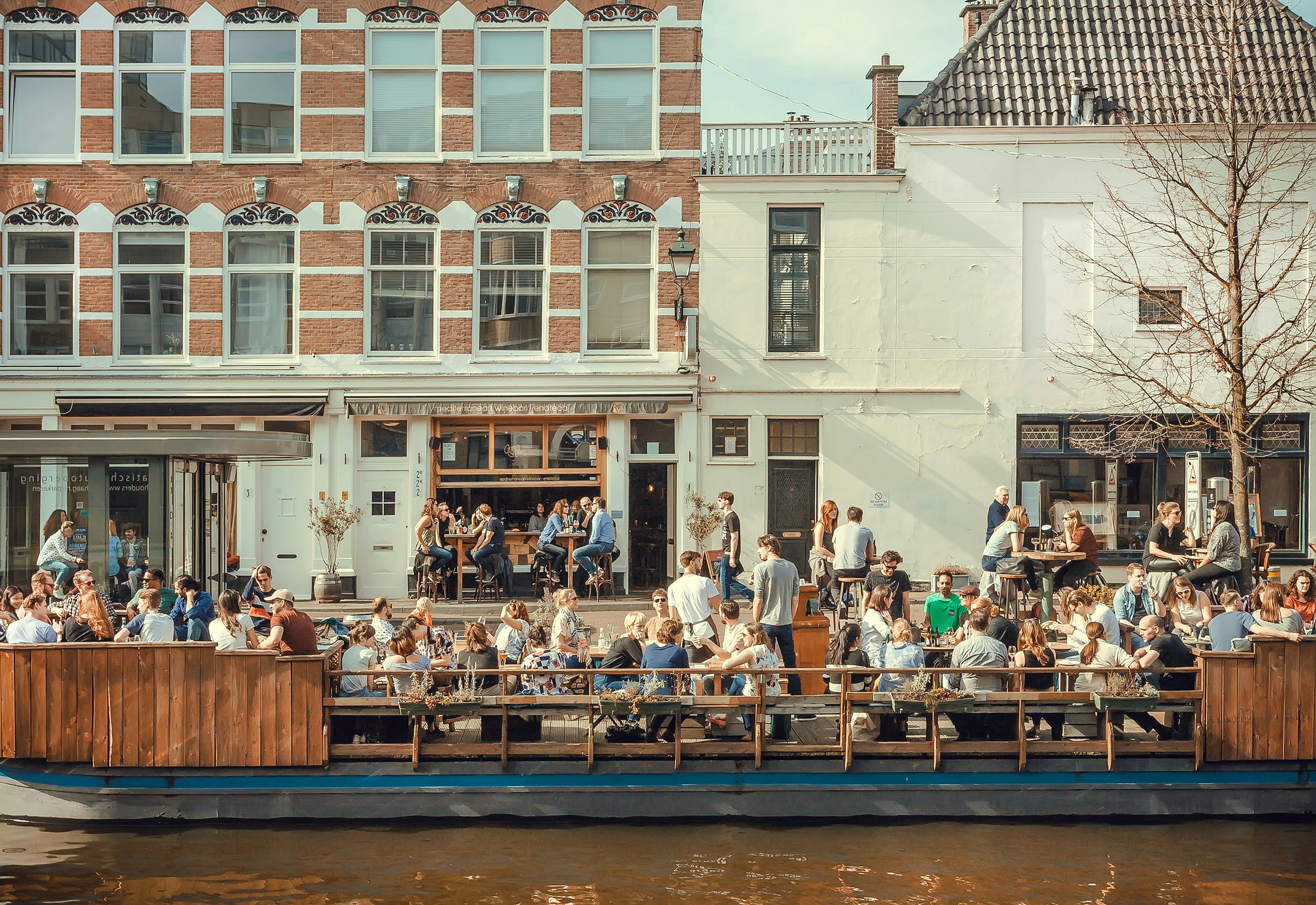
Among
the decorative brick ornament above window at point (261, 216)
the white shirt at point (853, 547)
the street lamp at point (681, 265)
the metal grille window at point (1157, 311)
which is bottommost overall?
the white shirt at point (853, 547)

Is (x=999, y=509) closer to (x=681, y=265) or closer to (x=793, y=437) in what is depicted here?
(x=793, y=437)

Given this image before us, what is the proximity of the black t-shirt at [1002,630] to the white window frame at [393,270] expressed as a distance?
36.1ft

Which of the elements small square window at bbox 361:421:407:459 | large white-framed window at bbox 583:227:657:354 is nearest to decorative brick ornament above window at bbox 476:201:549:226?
large white-framed window at bbox 583:227:657:354

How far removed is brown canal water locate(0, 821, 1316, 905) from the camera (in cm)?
824

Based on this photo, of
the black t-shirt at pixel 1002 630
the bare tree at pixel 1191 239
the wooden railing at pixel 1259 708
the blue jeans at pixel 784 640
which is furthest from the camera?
the bare tree at pixel 1191 239

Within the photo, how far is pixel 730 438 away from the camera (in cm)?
1866

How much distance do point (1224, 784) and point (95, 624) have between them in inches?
381

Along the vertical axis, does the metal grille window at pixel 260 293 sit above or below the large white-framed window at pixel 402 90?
below

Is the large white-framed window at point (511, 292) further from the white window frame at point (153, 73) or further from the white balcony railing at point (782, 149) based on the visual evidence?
the white window frame at point (153, 73)

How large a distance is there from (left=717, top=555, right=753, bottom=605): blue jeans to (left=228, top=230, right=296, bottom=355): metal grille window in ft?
28.6

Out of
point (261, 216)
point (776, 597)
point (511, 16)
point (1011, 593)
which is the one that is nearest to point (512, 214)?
point (511, 16)

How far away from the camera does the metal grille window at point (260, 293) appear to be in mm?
18750

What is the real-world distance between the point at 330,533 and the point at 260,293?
4.18m

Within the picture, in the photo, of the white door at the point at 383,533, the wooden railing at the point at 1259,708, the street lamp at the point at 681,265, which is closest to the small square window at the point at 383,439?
the white door at the point at 383,533
